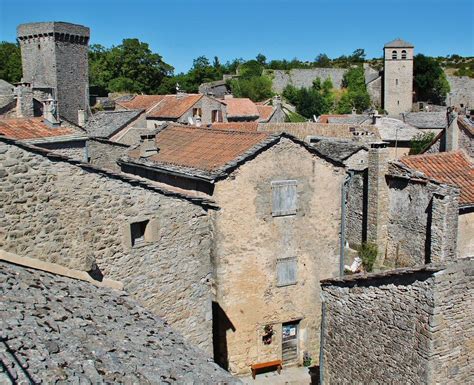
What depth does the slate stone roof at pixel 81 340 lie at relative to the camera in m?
5.63

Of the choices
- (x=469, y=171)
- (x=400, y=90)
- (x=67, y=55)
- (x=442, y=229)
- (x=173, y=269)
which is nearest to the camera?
(x=173, y=269)

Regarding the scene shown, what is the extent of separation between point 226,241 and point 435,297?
21.0 feet

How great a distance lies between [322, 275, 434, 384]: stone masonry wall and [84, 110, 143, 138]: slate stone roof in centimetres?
2623

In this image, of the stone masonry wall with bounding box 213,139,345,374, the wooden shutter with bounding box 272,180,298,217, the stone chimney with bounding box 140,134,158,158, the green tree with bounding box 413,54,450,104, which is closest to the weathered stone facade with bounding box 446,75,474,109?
the green tree with bounding box 413,54,450,104

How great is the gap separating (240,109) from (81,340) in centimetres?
5020

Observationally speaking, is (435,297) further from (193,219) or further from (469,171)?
(469,171)

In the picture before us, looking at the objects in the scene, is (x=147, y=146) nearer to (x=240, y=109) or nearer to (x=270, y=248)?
(x=270, y=248)

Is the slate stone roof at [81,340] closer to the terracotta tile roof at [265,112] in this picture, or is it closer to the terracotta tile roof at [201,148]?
the terracotta tile roof at [201,148]

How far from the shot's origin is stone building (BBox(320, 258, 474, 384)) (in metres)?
9.53

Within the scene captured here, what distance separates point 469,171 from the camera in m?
19.3

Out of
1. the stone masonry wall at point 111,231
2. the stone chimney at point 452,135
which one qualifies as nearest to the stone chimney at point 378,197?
the stone chimney at point 452,135

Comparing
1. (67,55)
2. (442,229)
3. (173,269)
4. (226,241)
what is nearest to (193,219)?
(173,269)

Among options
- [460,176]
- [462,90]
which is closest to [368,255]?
[460,176]

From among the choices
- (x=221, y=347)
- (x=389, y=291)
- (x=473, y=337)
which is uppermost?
(x=389, y=291)
